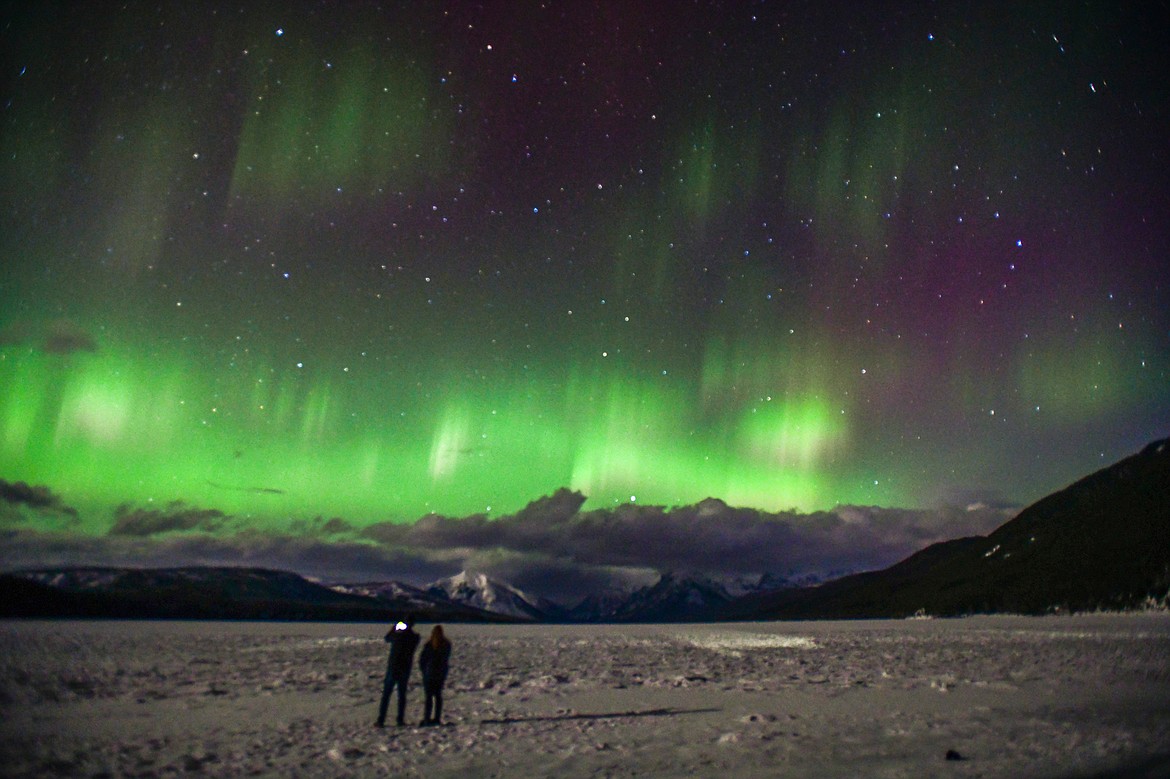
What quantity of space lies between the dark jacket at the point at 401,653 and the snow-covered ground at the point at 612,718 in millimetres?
1160

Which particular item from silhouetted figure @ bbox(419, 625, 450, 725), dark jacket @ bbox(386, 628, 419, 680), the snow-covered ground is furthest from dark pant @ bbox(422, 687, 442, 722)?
dark jacket @ bbox(386, 628, 419, 680)

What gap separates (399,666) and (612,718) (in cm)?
473

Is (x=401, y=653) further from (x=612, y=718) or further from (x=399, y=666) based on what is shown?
(x=612, y=718)

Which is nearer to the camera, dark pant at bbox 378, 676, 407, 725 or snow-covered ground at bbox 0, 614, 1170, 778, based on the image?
snow-covered ground at bbox 0, 614, 1170, 778

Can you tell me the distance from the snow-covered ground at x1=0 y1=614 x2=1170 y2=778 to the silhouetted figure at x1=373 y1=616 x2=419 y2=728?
596mm

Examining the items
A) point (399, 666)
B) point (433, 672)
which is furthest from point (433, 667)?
point (399, 666)

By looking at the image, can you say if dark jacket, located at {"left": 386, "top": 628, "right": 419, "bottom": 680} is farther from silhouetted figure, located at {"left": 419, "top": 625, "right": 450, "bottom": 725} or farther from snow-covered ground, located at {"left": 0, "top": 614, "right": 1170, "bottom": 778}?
snow-covered ground, located at {"left": 0, "top": 614, "right": 1170, "bottom": 778}

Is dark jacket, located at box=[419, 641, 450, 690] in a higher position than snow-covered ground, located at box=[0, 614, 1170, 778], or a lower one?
higher

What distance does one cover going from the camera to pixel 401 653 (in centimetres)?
1454

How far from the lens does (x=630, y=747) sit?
40.4ft

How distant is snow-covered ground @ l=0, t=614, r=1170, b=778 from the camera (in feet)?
35.3

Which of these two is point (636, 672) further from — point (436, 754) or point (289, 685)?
point (436, 754)

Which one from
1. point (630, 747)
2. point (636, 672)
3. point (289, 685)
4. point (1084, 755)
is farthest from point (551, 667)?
point (1084, 755)

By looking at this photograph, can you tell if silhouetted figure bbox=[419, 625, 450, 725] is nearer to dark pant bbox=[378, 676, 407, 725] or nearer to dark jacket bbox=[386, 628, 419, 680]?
dark jacket bbox=[386, 628, 419, 680]
